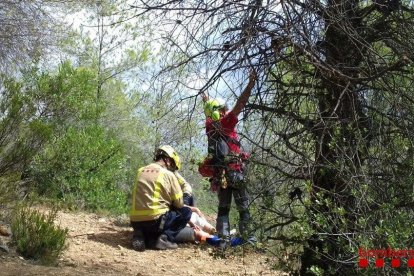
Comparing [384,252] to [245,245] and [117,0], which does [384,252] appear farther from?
[117,0]

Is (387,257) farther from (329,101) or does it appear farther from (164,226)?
(164,226)

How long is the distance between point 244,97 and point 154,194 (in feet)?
9.47

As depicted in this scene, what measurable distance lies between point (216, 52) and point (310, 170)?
0.90 metres

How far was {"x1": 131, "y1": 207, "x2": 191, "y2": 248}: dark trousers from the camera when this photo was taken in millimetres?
6229

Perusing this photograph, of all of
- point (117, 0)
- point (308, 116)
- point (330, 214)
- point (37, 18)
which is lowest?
point (330, 214)

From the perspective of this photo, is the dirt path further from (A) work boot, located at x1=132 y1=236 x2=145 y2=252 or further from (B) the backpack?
(B) the backpack

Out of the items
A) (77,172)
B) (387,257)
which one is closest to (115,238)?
(77,172)

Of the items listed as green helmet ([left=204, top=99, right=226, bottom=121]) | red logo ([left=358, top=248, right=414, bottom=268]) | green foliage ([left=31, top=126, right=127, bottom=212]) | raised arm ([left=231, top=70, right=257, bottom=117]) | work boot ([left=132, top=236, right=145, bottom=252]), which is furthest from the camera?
green foliage ([left=31, top=126, right=127, bottom=212])

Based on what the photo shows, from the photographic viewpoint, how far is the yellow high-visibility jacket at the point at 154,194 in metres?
6.20

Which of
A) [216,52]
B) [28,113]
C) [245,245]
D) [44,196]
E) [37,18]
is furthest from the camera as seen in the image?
[37,18]

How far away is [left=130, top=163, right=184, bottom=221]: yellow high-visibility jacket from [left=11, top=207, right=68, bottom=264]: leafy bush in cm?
121

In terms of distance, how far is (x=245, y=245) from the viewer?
150 inches

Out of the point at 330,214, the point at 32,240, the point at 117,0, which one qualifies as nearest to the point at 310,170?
the point at 330,214

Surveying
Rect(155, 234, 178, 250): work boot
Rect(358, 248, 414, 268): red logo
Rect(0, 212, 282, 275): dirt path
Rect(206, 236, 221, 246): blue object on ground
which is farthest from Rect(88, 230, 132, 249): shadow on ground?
Rect(358, 248, 414, 268): red logo
